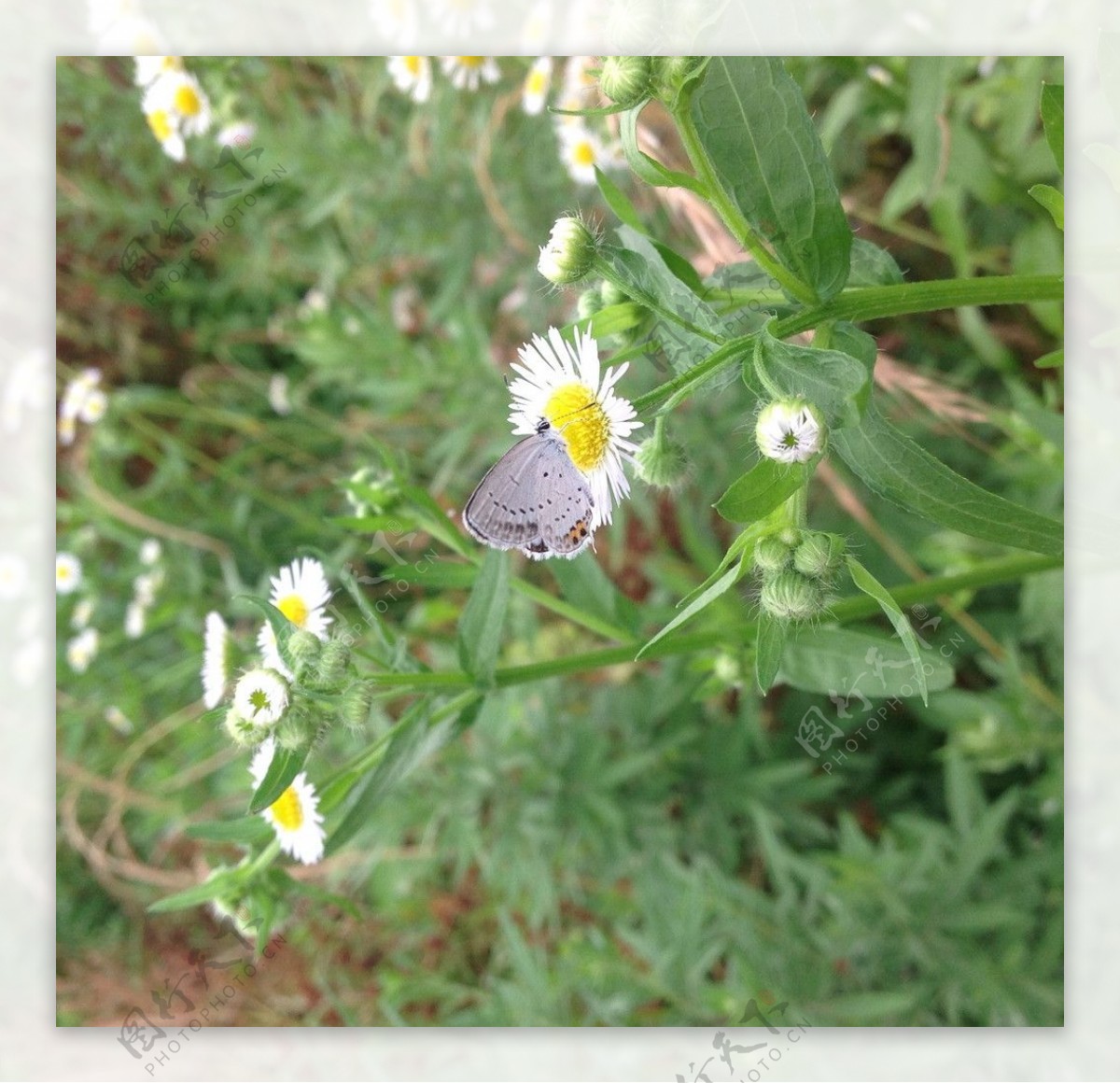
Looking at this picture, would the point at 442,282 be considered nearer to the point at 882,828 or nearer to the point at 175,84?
the point at 175,84

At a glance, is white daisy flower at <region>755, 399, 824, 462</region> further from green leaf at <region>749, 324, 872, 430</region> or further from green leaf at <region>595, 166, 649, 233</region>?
green leaf at <region>595, 166, 649, 233</region>

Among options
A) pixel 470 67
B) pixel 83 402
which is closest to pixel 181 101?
pixel 470 67

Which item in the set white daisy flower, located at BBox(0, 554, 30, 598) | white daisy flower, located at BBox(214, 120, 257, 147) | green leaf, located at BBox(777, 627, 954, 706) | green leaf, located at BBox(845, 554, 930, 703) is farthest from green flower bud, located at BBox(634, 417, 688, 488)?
white daisy flower, located at BBox(0, 554, 30, 598)

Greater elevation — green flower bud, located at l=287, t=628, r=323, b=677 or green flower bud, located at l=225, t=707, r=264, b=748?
green flower bud, located at l=287, t=628, r=323, b=677

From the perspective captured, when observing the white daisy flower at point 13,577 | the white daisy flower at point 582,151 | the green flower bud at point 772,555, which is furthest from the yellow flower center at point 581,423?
the white daisy flower at point 13,577

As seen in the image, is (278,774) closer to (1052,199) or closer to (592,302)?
(592,302)

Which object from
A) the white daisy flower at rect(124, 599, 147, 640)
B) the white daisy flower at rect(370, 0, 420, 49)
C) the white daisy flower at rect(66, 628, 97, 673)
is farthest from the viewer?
the white daisy flower at rect(66, 628, 97, 673)
